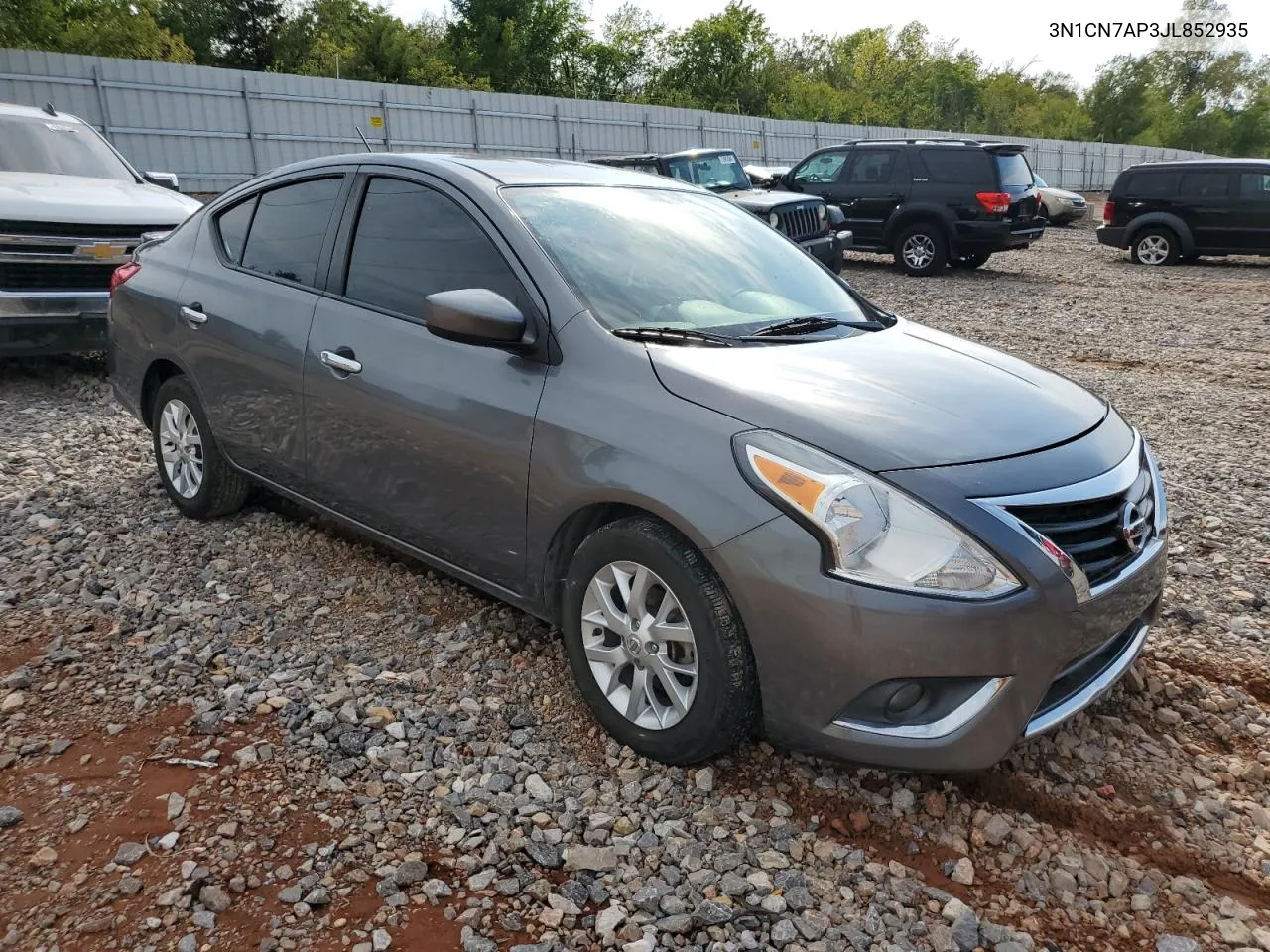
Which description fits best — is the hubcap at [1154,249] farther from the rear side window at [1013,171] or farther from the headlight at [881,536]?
the headlight at [881,536]

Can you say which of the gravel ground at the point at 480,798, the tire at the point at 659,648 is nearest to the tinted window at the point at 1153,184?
the gravel ground at the point at 480,798

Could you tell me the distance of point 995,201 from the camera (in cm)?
Answer: 1433

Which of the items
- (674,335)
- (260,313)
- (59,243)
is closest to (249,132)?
(59,243)

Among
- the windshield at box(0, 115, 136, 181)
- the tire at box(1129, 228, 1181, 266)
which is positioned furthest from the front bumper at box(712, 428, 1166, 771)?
the tire at box(1129, 228, 1181, 266)

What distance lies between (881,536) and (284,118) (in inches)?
874

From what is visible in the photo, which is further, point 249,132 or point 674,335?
point 249,132

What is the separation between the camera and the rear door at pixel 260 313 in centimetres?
391

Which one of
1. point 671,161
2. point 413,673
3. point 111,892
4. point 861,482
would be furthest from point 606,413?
point 671,161

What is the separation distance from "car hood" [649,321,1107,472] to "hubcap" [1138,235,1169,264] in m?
15.8

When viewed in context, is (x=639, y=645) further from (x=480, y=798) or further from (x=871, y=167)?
(x=871, y=167)

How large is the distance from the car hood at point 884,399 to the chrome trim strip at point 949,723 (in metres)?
0.58

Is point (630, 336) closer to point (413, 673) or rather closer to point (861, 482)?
point (861, 482)

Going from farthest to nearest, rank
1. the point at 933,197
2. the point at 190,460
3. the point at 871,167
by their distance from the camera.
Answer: the point at 871,167
the point at 933,197
the point at 190,460

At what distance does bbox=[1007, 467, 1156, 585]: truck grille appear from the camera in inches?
98.7
